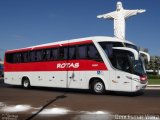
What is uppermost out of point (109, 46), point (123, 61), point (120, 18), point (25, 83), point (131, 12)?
point (131, 12)

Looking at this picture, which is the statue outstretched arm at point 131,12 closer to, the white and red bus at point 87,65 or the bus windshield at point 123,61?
the white and red bus at point 87,65

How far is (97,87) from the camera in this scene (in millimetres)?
19047

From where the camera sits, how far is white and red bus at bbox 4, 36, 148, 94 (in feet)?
58.5

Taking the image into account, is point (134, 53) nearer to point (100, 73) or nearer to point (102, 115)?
point (100, 73)

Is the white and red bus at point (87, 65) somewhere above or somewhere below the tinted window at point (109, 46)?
below

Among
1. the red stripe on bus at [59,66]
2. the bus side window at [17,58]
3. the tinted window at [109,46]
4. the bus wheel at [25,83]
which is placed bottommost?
the bus wheel at [25,83]

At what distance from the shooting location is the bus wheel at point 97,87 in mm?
18861

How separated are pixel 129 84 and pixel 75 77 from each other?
4099 mm

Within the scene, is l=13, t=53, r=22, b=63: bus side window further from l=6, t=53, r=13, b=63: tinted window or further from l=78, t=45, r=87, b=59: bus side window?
l=78, t=45, r=87, b=59: bus side window

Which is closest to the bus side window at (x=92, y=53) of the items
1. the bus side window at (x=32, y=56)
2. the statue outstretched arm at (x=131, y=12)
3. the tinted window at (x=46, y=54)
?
the tinted window at (x=46, y=54)

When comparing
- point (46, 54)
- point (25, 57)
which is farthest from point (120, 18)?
point (46, 54)

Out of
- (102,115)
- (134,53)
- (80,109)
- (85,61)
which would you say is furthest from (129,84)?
(102,115)

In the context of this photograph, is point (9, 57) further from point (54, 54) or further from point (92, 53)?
point (92, 53)

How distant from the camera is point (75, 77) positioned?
66.7 feet
